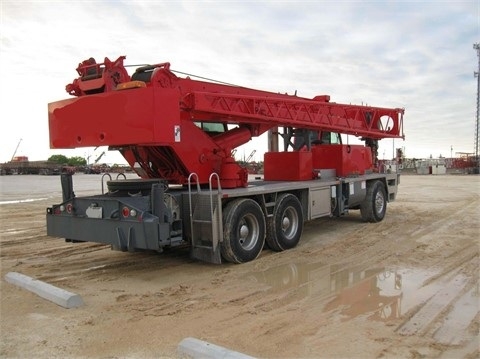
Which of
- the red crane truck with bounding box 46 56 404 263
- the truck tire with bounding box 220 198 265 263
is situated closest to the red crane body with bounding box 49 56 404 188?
the red crane truck with bounding box 46 56 404 263

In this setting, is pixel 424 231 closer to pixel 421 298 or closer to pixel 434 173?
pixel 421 298

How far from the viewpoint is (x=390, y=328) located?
15.8ft

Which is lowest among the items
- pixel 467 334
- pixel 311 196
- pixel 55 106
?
pixel 467 334

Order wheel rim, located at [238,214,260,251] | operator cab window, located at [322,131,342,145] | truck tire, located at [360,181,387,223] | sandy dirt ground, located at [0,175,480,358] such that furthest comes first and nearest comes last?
truck tire, located at [360,181,387,223]
operator cab window, located at [322,131,342,145]
wheel rim, located at [238,214,260,251]
sandy dirt ground, located at [0,175,480,358]

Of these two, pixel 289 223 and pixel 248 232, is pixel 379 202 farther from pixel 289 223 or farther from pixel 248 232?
pixel 248 232

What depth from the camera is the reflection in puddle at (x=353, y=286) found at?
5.56 meters

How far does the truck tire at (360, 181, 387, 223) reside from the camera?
12.7 metres

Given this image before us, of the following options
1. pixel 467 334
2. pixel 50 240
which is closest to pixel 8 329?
pixel 467 334

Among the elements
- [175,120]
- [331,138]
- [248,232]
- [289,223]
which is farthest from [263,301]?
[331,138]

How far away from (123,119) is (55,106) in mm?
1573

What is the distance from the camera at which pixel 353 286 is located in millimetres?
6469

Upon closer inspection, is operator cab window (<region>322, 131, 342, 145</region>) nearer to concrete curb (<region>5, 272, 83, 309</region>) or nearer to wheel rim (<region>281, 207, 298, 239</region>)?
wheel rim (<region>281, 207, 298, 239</region>)

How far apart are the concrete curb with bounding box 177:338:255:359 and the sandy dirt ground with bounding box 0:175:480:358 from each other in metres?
0.15

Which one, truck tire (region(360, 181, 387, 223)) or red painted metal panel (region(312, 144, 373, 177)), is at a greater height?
red painted metal panel (region(312, 144, 373, 177))
